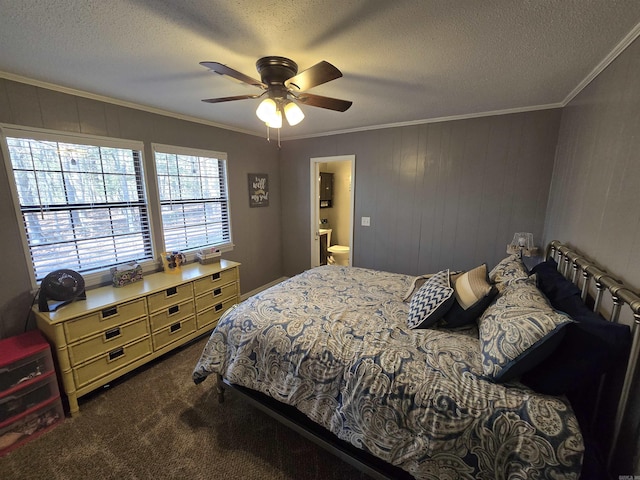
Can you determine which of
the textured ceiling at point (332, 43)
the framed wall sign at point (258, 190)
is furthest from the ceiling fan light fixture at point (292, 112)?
the framed wall sign at point (258, 190)

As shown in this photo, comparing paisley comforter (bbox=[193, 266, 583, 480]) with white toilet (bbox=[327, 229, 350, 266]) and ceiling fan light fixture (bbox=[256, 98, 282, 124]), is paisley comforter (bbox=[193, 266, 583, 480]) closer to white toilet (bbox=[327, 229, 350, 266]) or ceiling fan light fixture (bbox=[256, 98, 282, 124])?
ceiling fan light fixture (bbox=[256, 98, 282, 124])

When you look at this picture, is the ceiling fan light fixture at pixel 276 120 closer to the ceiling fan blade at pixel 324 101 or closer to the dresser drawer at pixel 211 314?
the ceiling fan blade at pixel 324 101

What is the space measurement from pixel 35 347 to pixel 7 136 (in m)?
1.51

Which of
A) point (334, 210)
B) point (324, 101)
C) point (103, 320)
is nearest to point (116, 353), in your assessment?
point (103, 320)

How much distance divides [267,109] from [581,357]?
201cm

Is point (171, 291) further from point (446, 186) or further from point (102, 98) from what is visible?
point (446, 186)

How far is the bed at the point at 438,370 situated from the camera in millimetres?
1079

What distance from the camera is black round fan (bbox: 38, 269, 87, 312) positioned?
6.44 feet

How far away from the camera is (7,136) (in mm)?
1906

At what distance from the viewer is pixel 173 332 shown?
2.57m

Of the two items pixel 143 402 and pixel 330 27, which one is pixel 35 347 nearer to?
pixel 143 402

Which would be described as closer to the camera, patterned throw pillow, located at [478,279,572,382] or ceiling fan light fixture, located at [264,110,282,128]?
patterned throw pillow, located at [478,279,572,382]

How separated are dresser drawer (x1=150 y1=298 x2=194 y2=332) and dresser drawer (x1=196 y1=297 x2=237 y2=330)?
0.46 ft

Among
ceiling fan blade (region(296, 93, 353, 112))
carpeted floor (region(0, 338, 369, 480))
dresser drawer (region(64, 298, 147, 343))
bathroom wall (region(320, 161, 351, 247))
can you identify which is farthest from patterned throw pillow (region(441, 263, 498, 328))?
bathroom wall (region(320, 161, 351, 247))
